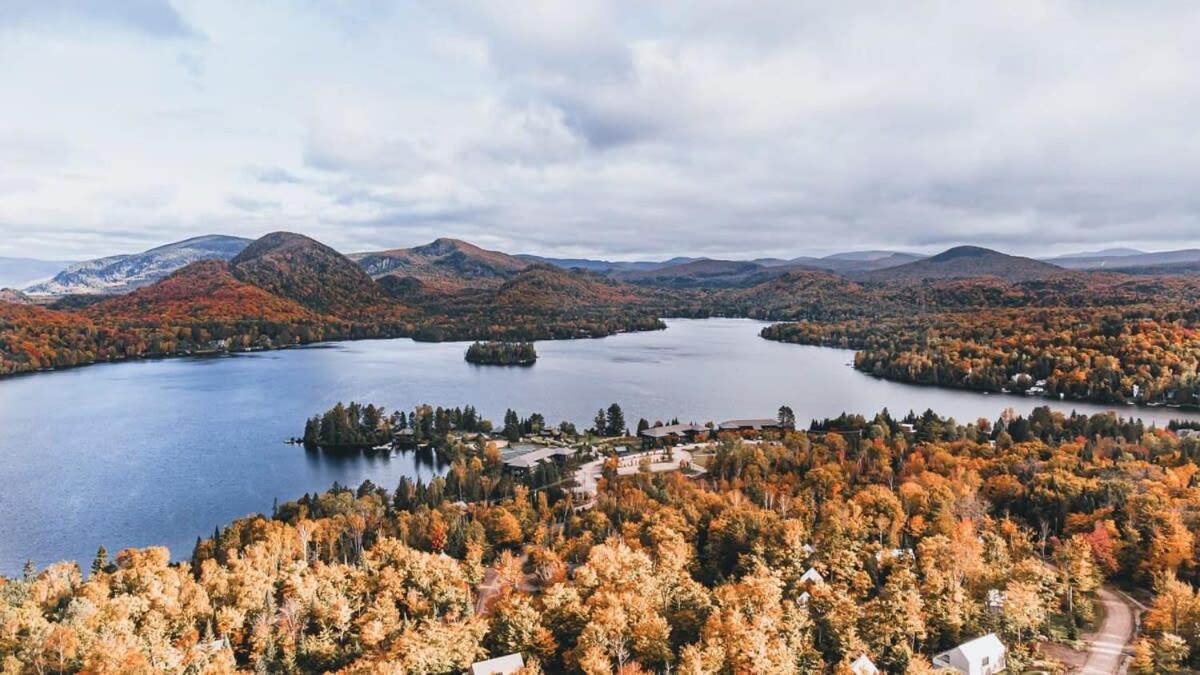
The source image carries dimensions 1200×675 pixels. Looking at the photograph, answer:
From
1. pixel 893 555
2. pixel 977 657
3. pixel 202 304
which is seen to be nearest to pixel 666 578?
pixel 893 555

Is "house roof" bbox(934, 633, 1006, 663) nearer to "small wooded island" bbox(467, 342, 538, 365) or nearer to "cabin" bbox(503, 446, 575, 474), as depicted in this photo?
"cabin" bbox(503, 446, 575, 474)

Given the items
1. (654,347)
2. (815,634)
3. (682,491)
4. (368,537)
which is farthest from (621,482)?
(654,347)

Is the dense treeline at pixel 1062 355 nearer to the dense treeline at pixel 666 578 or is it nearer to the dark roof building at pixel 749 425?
the dark roof building at pixel 749 425

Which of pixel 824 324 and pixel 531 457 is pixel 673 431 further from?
pixel 824 324

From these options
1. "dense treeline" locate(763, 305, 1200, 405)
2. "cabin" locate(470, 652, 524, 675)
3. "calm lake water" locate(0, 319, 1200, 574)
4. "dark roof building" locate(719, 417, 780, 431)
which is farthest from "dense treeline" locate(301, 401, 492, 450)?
"dense treeline" locate(763, 305, 1200, 405)

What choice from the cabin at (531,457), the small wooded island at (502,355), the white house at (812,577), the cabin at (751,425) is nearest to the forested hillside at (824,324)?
the small wooded island at (502,355)

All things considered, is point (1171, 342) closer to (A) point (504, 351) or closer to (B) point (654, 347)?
(B) point (654, 347)
